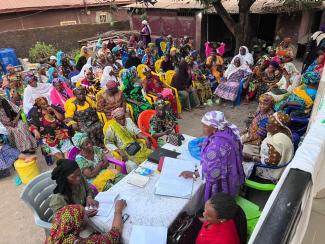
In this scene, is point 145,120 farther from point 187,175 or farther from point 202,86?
point 202,86

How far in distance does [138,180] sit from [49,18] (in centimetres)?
1384

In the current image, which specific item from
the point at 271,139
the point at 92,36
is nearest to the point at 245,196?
the point at 271,139

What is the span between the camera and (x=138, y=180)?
2873 millimetres

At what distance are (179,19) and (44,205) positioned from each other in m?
10.7

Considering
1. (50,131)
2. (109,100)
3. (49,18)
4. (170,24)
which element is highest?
(49,18)

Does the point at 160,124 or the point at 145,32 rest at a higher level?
the point at 145,32

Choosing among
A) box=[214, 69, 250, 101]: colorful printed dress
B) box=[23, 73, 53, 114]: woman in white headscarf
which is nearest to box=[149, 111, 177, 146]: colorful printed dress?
box=[23, 73, 53, 114]: woman in white headscarf

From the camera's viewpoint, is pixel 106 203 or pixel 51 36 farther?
pixel 51 36

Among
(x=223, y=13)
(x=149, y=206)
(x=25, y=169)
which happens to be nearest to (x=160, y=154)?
(x=149, y=206)

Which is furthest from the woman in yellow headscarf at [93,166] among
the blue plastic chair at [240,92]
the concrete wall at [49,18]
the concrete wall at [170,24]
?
the concrete wall at [49,18]

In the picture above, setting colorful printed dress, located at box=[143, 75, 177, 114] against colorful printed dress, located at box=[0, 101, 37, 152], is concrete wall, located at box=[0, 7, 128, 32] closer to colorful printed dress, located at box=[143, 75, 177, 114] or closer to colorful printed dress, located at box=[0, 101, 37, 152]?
colorful printed dress, located at box=[0, 101, 37, 152]

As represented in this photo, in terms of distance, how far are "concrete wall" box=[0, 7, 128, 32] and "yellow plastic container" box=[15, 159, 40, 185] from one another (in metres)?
10.8

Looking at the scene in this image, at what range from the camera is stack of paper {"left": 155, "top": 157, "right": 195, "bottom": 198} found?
8.79ft

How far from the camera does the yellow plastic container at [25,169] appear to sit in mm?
4572
